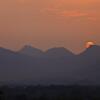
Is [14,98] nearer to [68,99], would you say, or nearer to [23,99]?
[23,99]

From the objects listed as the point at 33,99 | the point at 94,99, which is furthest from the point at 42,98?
the point at 94,99

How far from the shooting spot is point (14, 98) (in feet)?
262

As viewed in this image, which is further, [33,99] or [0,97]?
[33,99]

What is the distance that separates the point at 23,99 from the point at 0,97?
5270 mm

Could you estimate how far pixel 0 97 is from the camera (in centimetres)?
7306

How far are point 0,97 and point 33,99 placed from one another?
6.71 metres

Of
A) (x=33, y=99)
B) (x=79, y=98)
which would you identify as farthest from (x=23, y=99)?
(x=79, y=98)

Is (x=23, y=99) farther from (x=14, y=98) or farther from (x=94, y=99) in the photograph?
(x=94, y=99)

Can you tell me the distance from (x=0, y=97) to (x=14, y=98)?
699 centimetres

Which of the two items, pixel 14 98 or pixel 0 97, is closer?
pixel 0 97

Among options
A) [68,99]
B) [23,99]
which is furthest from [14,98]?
[68,99]

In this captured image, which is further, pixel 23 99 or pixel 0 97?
pixel 23 99

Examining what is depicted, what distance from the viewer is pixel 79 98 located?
76.4m

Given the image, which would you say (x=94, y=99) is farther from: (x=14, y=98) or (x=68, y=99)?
(x=14, y=98)
